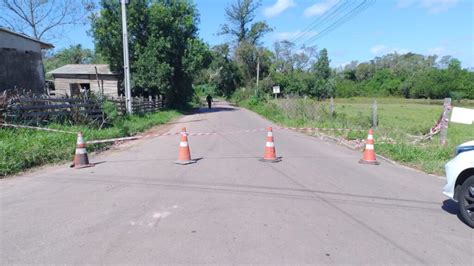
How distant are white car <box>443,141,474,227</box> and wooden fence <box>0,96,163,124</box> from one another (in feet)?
37.7

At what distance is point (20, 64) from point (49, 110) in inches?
223

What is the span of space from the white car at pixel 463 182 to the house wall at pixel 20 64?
55.4ft

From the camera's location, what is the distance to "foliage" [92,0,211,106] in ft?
108

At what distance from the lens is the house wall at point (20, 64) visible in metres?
16.7

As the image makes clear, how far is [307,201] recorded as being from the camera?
6.36 m

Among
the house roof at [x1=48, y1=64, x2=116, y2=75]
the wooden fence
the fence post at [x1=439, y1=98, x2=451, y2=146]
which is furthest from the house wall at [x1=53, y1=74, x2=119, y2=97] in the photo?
the fence post at [x1=439, y1=98, x2=451, y2=146]

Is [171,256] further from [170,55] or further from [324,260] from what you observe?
[170,55]

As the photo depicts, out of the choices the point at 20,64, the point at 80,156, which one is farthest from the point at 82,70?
the point at 80,156

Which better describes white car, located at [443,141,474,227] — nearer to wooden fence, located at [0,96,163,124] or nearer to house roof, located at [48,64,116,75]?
wooden fence, located at [0,96,163,124]

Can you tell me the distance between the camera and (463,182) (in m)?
5.57

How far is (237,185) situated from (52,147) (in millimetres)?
5816

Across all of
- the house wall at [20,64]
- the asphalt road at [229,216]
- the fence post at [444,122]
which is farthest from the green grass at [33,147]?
the fence post at [444,122]

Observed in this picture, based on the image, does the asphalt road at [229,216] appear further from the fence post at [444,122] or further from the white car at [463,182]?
the fence post at [444,122]

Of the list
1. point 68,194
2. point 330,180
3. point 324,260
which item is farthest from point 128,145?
point 324,260
